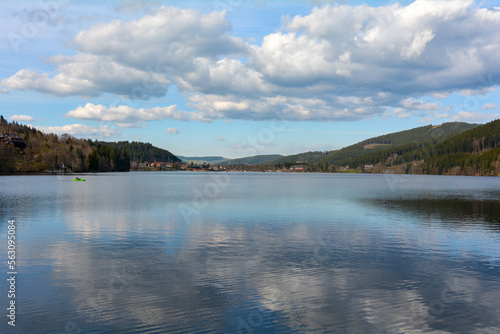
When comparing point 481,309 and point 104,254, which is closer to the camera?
point 481,309

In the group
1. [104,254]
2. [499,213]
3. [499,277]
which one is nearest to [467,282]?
[499,277]

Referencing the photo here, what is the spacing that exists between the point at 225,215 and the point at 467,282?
34.4 meters

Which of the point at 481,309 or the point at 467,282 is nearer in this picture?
the point at 481,309

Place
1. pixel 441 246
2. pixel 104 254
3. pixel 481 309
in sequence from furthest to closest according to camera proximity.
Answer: pixel 441 246
pixel 104 254
pixel 481 309

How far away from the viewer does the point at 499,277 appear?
74.5 feet

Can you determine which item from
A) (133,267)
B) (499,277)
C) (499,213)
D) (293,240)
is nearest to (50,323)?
(133,267)

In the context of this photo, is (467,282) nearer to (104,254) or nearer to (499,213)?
(104,254)

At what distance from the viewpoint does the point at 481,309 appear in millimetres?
17562

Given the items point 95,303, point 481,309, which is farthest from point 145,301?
point 481,309

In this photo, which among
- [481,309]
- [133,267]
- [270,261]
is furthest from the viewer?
[270,261]

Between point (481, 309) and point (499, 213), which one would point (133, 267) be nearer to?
point (481, 309)

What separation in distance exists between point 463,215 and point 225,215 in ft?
118

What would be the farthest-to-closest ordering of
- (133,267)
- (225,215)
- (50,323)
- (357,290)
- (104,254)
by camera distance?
(225,215), (104,254), (133,267), (357,290), (50,323)

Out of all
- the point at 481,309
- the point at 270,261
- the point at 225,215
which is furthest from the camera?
the point at 225,215
